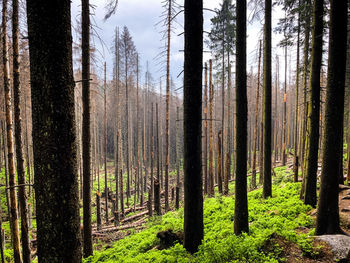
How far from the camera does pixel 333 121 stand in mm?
4652

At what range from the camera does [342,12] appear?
450 cm

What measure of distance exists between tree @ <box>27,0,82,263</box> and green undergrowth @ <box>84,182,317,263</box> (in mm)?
3041

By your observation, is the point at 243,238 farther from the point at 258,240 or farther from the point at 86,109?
the point at 86,109

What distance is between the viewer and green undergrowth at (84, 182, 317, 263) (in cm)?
420

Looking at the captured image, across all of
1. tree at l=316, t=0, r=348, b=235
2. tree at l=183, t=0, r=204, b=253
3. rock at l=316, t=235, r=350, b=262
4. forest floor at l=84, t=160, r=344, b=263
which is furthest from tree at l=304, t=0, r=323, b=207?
tree at l=183, t=0, r=204, b=253

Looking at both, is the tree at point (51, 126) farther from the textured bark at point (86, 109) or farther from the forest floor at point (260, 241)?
the textured bark at point (86, 109)

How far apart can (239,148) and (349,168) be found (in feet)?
26.0

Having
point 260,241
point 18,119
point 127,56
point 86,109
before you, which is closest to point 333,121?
point 260,241

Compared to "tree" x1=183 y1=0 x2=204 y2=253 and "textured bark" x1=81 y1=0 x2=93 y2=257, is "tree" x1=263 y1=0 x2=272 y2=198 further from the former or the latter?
"textured bark" x1=81 y1=0 x2=93 y2=257

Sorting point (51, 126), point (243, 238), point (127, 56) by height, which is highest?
point (127, 56)

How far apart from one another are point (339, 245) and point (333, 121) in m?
2.87

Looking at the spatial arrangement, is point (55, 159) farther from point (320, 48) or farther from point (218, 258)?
point (320, 48)

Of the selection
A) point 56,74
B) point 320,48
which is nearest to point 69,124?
point 56,74

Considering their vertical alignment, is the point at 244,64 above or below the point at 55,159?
above
